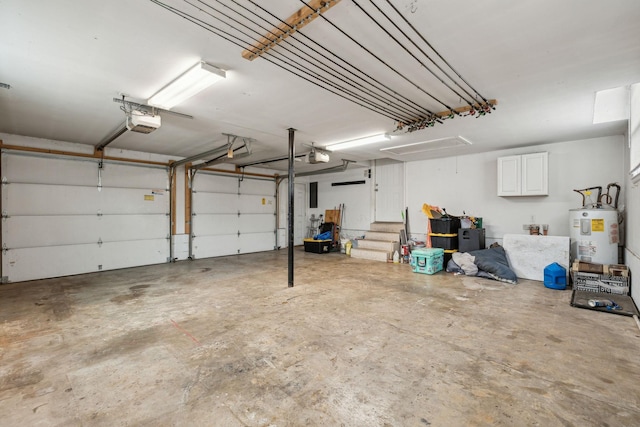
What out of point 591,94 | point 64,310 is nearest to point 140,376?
point 64,310

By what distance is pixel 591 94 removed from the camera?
330cm

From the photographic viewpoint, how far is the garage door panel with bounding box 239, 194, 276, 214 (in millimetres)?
8562

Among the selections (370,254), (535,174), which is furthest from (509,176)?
(370,254)

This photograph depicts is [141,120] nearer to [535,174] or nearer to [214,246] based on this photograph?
[214,246]

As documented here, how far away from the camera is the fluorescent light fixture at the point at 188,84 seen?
262 centimetres

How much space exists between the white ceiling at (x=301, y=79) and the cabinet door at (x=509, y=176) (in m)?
1.03

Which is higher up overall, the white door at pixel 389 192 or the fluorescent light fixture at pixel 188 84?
the fluorescent light fixture at pixel 188 84

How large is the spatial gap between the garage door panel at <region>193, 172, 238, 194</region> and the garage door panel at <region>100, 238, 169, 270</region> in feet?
5.44

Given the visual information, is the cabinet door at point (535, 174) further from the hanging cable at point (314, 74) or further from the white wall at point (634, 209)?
the hanging cable at point (314, 74)

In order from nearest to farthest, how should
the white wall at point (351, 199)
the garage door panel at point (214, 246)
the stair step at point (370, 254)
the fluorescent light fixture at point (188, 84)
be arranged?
the fluorescent light fixture at point (188, 84) → the stair step at point (370, 254) → the garage door panel at point (214, 246) → the white wall at point (351, 199)

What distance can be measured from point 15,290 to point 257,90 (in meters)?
5.20

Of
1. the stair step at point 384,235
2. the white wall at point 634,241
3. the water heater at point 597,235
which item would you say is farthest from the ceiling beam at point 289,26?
the stair step at point 384,235

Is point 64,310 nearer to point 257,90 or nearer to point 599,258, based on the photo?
point 257,90

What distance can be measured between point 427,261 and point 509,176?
2425 millimetres
